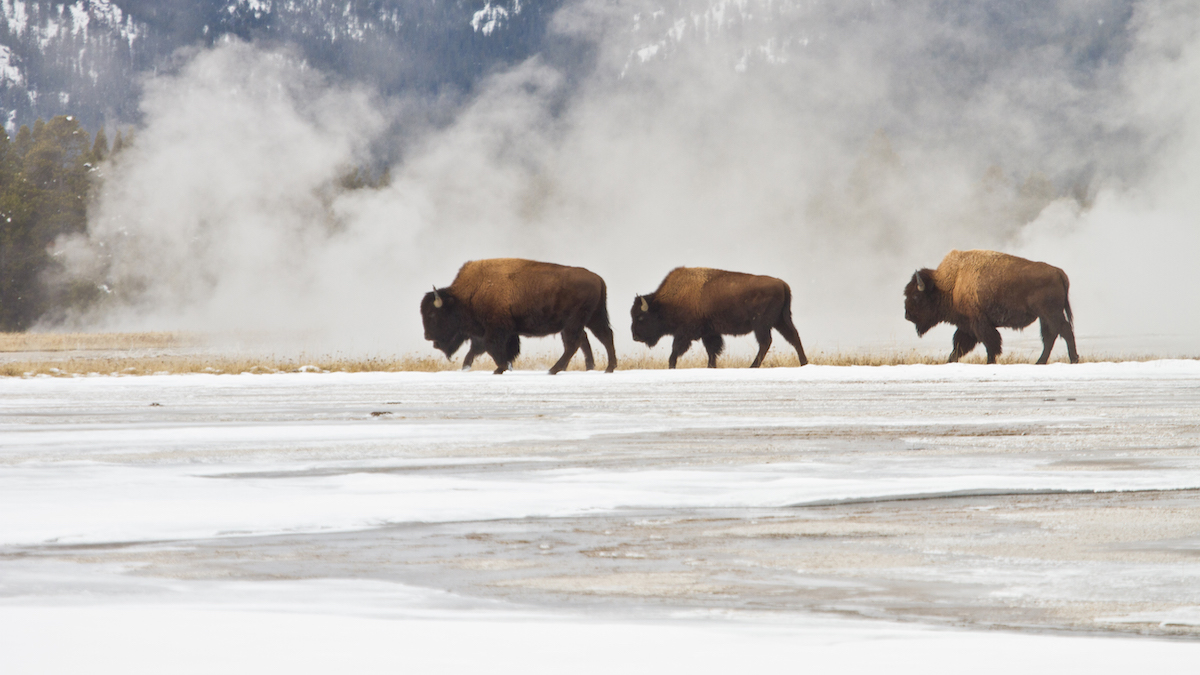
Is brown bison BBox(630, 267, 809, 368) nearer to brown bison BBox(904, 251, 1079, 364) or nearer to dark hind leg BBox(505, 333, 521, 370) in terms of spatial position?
brown bison BBox(904, 251, 1079, 364)

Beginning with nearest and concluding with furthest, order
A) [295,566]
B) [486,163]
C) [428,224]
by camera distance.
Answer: [295,566] < [428,224] < [486,163]

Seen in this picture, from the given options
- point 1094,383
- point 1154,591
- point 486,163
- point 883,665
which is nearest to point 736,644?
point 883,665

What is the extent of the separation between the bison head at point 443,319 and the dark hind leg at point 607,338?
2094 millimetres

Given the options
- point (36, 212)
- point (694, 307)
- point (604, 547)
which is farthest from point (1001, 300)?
point (36, 212)

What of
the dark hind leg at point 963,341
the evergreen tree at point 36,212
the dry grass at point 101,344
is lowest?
the dry grass at point 101,344

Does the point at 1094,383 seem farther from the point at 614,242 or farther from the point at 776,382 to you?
the point at 614,242

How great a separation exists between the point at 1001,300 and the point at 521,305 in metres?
8.04

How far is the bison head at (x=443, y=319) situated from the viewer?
19984mm

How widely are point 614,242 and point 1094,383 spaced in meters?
68.6

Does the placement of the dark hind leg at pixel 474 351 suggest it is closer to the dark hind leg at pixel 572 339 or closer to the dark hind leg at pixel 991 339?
the dark hind leg at pixel 572 339

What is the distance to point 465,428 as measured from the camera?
8.81 metres

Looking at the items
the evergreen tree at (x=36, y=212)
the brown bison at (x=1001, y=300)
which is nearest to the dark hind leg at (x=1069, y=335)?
the brown bison at (x=1001, y=300)

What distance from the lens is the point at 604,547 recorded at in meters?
3.88

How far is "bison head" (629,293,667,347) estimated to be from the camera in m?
22.6
